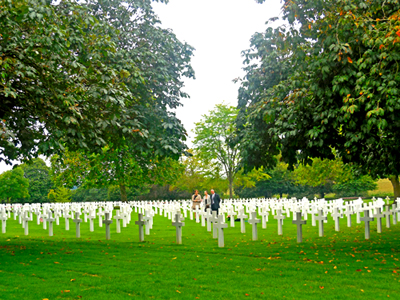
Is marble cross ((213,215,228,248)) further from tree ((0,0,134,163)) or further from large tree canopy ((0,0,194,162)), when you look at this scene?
tree ((0,0,134,163))

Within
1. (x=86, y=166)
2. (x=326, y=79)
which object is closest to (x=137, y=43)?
(x=326, y=79)

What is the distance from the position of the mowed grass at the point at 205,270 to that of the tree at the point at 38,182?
6906 centimetres

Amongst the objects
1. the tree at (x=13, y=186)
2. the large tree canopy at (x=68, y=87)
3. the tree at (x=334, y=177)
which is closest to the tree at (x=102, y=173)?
the tree at (x=334, y=177)

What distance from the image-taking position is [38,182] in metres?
80.9

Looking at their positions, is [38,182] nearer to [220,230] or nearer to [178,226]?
[178,226]

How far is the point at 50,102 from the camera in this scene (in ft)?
40.7

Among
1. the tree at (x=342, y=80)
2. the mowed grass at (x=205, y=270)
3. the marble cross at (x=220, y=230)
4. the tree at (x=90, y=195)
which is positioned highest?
the tree at (x=342, y=80)

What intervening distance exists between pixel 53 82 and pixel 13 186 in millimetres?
66165

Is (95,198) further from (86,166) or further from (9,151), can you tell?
(9,151)

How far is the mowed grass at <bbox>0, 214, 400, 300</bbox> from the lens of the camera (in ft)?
24.5

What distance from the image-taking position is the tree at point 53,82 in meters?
11.1

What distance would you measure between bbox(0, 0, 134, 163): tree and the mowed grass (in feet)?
10.3

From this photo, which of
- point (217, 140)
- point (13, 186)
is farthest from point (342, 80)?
point (13, 186)

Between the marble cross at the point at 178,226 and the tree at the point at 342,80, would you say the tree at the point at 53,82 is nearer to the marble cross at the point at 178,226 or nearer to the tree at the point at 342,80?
the marble cross at the point at 178,226
